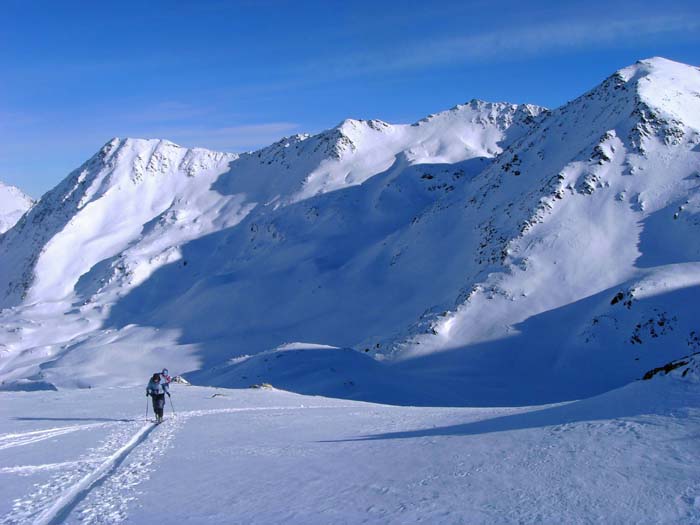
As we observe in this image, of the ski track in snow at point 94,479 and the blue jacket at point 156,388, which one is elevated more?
the blue jacket at point 156,388

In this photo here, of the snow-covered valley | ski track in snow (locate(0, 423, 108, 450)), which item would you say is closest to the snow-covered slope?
the snow-covered valley

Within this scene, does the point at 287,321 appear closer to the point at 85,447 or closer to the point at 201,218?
the point at 201,218

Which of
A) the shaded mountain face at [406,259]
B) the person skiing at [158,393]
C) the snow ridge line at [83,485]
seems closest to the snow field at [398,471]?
the snow ridge line at [83,485]

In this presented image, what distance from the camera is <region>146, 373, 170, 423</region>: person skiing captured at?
17.9 metres

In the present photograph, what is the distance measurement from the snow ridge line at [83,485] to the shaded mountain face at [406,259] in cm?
2604

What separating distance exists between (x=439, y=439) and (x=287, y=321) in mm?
79427

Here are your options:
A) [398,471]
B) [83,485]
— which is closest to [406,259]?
[398,471]

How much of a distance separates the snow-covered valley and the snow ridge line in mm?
61

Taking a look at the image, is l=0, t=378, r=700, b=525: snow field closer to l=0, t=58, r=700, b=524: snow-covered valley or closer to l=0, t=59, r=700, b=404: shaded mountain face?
l=0, t=58, r=700, b=524: snow-covered valley

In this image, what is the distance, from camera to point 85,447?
43.9 ft

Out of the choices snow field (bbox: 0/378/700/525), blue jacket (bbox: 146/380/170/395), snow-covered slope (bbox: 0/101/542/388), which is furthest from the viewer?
snow-covered slope (bbox: 0/101/542/388)

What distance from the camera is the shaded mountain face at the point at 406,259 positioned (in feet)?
167

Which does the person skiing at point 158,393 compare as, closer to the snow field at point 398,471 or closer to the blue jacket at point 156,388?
the blue jacket at point 156,388

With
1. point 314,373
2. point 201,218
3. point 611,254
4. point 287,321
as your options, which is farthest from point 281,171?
point 314,373
